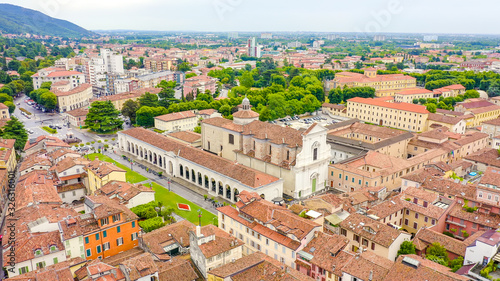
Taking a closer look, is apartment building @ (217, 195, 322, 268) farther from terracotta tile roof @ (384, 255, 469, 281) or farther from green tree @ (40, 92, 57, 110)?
green tree @ (40, 92, 57, 110)

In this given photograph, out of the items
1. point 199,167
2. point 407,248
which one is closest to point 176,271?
point 407,248

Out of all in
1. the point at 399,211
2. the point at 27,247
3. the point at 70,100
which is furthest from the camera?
the point at 70,100

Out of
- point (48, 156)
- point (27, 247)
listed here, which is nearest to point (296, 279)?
point (27, 247)

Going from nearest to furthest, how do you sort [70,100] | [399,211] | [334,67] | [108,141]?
[399,211] < [108,141] < [70,100] < [334,67]

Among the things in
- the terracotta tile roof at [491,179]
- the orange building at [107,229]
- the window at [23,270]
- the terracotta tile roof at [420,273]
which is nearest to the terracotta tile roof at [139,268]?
the orange building at [107,229]

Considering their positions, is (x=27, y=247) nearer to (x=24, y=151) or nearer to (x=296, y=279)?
(x=296, y=279)

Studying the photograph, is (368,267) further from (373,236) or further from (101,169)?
(101,169)

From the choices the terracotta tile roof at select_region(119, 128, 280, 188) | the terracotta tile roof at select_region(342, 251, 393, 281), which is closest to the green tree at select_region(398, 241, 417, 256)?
the terracotta tile roof at select_region(342, 251, 393, 281)
